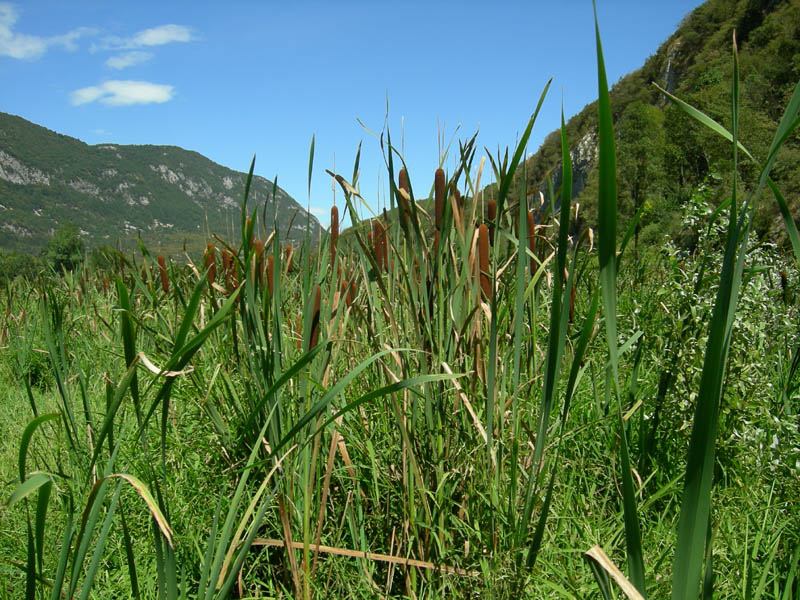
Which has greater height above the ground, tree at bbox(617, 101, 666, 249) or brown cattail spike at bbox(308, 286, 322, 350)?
tree at bbox(617, 101, 666, 249)

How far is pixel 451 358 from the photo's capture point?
4.58ft

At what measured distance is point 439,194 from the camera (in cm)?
144

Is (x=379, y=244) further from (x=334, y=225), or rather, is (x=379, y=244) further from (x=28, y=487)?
(x=28, y=487)

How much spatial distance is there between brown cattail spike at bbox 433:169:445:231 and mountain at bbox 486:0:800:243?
27305 mm

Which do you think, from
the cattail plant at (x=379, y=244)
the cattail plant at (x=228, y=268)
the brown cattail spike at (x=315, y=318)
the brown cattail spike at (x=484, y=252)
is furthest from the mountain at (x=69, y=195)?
the brown cattail spike at (x=484, y=252)

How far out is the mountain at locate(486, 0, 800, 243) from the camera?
107 ft

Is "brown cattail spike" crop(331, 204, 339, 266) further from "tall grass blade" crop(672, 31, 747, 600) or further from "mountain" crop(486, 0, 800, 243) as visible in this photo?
"mountain" crop(486, 0, 800, 243)

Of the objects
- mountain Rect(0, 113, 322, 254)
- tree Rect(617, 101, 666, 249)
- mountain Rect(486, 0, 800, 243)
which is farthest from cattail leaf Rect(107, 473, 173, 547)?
mountain Rect(0, 113, 322, 254)

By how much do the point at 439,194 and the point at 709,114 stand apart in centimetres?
3948

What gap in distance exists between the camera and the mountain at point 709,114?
107 ft

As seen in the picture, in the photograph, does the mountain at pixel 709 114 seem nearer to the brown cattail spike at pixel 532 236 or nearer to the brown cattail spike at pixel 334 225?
the brown cattail spike at pixel 532 236

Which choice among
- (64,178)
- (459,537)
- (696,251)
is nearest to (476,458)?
(459,537)

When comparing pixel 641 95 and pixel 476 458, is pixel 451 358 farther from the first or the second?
pixel 641 95

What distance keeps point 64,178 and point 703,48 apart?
205 metres
